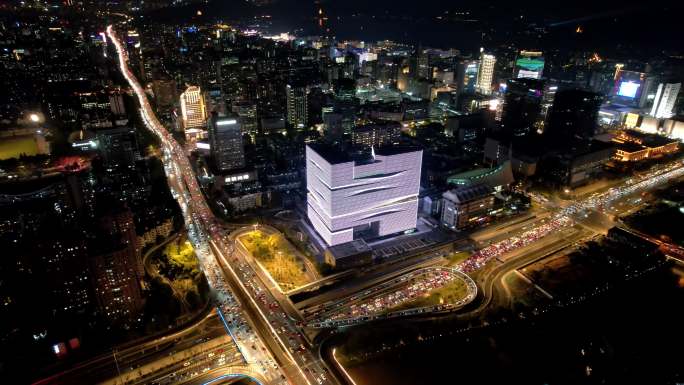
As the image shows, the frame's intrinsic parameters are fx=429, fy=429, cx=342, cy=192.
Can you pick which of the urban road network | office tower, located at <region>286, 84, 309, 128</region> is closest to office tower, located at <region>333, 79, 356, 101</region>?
office tower, located at <region>286, 84, 309, 128</region>

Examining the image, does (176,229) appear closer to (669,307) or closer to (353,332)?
(353,332)

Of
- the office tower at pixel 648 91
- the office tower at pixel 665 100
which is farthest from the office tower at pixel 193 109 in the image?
the office tower at pixel 648 91

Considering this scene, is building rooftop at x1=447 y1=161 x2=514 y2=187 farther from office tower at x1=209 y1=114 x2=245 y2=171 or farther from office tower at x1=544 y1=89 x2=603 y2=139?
office tower at x1=209 y1=114 x2=245 y2=171

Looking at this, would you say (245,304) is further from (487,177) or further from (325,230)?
(487,177)

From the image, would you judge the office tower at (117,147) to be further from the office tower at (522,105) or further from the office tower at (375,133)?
the office tower at (522,105)

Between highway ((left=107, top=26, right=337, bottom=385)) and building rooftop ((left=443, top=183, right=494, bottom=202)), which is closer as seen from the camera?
highway ((left=107, top=26, right=337, bottom=385))

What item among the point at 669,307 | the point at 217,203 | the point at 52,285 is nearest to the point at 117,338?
the point at 52,285
